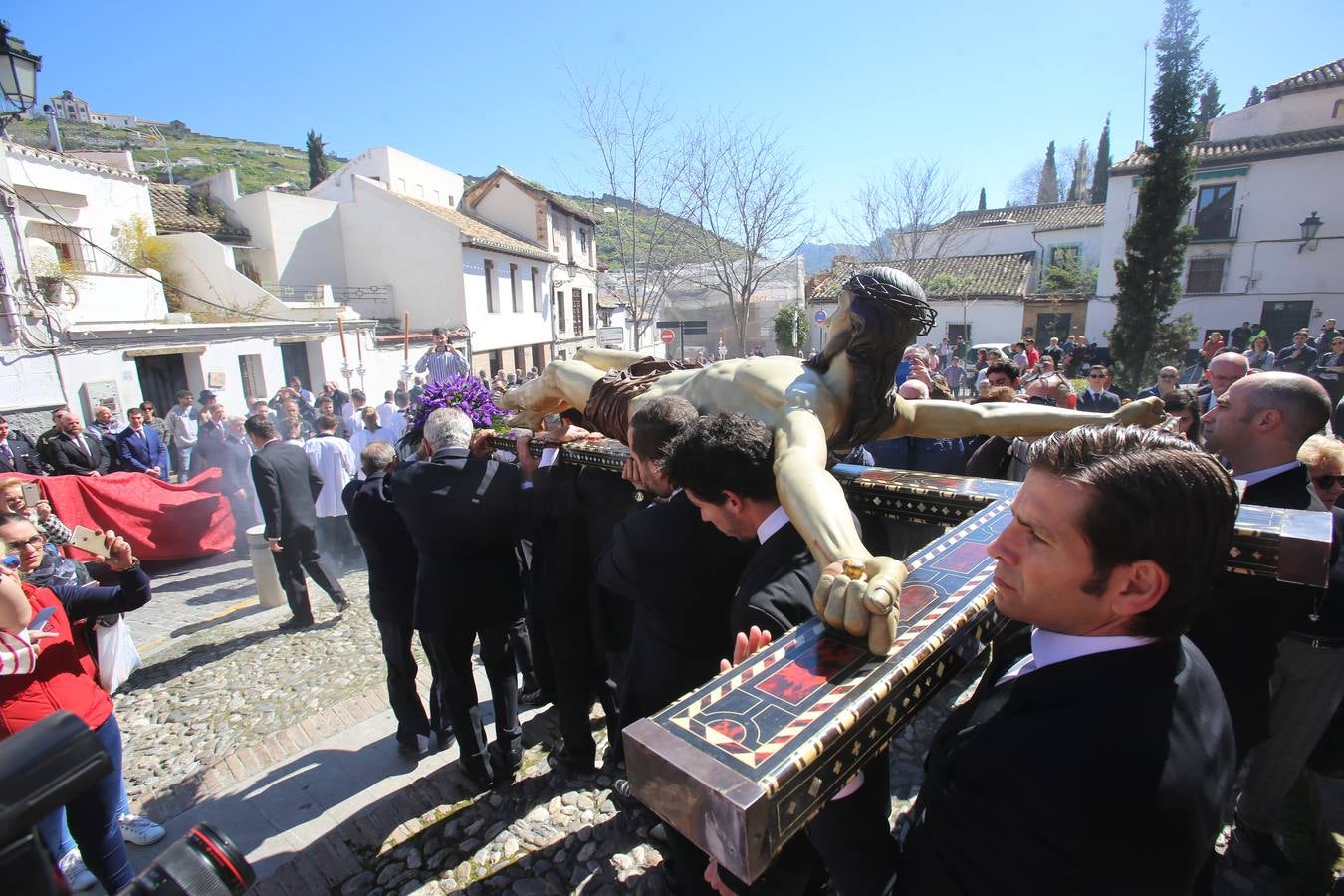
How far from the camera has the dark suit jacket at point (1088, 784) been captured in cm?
93

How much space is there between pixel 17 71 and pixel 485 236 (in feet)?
64.7

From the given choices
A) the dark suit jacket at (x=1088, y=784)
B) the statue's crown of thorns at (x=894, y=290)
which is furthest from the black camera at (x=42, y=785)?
the statue's crown of thorns at (x=894, y=290)

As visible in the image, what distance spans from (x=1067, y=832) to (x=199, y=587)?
8.77 meters

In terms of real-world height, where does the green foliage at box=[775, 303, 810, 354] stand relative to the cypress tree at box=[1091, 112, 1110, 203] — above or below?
below

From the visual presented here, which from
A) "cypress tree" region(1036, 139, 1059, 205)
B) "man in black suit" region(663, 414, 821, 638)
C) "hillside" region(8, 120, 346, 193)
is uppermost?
"hillside" region(8, 120, 346, 193)

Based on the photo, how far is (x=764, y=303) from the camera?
30859mm

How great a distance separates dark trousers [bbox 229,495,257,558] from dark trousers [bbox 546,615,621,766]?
23.1 feet

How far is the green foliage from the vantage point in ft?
90.6

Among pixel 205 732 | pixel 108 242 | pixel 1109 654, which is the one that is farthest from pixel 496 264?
pixel 1109 654

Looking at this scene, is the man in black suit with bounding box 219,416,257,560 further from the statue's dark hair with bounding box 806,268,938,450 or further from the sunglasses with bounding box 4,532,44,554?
the statue's dark hair with bounding box 806,268,938,450

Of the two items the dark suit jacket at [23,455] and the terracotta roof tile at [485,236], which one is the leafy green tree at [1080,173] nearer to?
the terracotta roof tile at [485,236]

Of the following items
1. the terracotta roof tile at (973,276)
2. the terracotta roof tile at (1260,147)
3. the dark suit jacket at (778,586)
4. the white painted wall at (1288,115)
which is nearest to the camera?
the dark suit jacket at (778,586)

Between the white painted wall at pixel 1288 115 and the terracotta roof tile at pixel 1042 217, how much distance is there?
5.27m

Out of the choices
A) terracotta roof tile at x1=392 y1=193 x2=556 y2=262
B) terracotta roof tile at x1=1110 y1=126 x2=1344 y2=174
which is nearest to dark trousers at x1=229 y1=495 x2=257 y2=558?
terracotta roof tile at x1=392 y1=193 x2=556 y2=262
